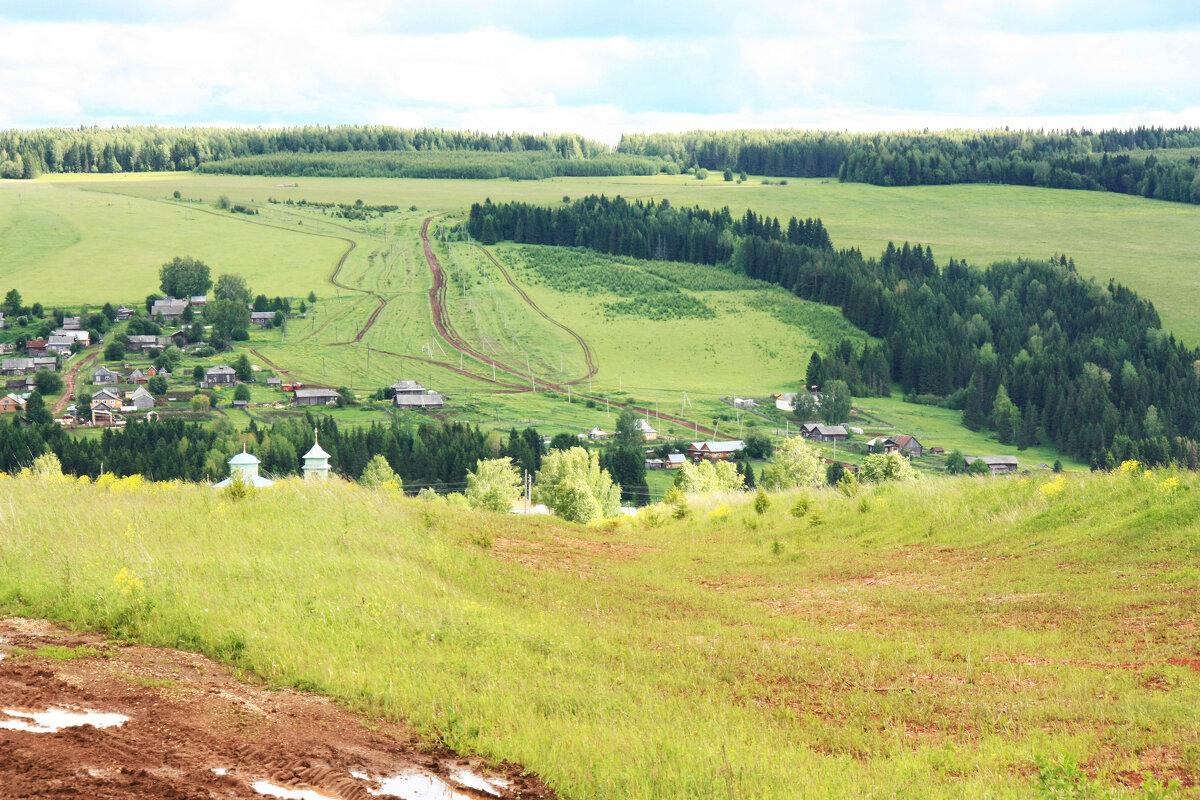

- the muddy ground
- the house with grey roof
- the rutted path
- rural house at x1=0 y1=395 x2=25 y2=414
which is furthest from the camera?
the house with grey roof

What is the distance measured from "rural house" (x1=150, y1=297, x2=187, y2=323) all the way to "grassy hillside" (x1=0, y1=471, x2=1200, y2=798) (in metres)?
148

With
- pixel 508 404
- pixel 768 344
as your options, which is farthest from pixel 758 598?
pixel 768 344

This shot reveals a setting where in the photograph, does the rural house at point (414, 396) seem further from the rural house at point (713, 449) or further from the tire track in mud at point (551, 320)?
the rural house at point (713, 449)

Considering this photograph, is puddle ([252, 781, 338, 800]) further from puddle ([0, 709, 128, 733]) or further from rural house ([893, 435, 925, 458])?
rural house ([893, 435, 925, 458])

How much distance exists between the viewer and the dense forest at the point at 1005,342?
12712 centimetres

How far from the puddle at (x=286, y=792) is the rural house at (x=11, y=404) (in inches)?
4800

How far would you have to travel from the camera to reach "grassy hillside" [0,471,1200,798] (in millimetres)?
10047

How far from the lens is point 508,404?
124m

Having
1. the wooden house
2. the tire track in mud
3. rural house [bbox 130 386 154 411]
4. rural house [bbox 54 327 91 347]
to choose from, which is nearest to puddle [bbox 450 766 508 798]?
rural house [bbox 130 386 154 411]

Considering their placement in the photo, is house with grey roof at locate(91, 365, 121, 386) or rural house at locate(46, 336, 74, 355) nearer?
house with grey roof at locate(91, 365, 121, 386)

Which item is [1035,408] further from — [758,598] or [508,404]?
[758,598]

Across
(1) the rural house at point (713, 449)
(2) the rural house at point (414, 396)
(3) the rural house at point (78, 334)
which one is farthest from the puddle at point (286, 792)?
(3) the rural house at point (78, 334)

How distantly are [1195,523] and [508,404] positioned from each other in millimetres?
108231

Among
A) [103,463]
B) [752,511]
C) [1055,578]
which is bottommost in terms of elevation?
[103,463]
